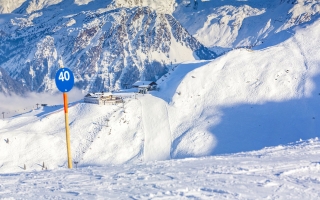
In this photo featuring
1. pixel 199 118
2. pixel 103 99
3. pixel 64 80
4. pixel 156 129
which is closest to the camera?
pixel 64 80

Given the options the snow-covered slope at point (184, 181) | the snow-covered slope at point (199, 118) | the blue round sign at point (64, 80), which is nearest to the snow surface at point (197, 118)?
the snow-covered slope at point (199, 118)

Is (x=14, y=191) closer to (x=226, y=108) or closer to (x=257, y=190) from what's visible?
(x=257, y=190)

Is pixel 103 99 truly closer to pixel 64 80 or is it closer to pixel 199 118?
pixel 199 118

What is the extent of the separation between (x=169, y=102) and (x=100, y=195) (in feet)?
190

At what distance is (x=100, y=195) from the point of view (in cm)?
1193

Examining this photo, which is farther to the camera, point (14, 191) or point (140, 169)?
point (140, 169)

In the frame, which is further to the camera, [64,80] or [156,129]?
[156,129]

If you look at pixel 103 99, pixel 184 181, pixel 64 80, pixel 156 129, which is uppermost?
pixel 64 80

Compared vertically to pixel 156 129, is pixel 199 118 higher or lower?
higher

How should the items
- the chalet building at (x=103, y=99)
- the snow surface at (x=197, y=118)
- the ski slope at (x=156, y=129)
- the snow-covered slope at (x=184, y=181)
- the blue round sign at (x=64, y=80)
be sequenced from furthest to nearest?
the chalet building at (x=103, y=99)
the ski slope at (x=156, y=129)
the snow surface at (x=197, y=118)
the blue round sign at (x=64, y=80)
the snow-covered slope at (x=184, y=181)

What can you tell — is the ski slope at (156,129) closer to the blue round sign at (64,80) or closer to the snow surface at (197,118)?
the snow surface at (197,118)

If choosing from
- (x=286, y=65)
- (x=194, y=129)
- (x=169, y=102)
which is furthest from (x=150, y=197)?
(x=286, y=65)

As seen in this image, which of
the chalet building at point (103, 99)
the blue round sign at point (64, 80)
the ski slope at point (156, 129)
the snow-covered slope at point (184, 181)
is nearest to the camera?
the snow-covered slope at point (184, 181)

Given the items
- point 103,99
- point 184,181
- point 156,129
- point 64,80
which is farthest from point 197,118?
point 184,181
